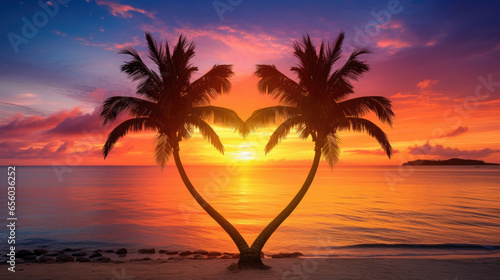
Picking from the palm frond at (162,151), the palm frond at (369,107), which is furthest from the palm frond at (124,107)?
the palm frond at (369,107)

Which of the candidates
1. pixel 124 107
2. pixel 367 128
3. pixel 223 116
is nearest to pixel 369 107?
pixel 367 128

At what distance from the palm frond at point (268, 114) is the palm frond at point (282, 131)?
1.38 ft

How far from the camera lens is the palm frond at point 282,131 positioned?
1374 centimetres

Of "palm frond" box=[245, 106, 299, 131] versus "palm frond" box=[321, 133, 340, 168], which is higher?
"palm frond" box=[245, 106, 299, 131]

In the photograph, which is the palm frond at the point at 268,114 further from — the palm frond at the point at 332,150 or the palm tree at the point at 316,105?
the palm frond at the point at 332,150

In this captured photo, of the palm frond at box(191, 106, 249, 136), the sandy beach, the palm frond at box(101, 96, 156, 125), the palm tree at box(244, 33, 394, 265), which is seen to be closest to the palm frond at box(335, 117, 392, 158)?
the palm tree at box(244, 33, 394, 265)

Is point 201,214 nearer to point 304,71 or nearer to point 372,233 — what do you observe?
point 372,233

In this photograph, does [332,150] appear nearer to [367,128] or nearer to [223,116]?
[367,128]

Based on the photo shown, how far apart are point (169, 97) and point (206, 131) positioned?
2.27 m

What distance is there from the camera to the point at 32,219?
103ft

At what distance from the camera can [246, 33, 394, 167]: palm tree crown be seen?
43.8ft

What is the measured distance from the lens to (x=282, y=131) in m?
13.9

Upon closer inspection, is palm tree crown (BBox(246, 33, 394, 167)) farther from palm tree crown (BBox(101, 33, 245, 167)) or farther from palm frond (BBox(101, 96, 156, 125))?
palm frond (BBox(101, 96, 156, 125))

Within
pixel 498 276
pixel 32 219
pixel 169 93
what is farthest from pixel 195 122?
pixel 32 219
